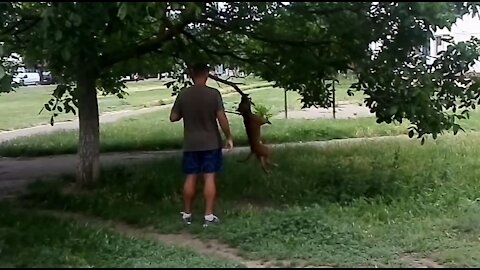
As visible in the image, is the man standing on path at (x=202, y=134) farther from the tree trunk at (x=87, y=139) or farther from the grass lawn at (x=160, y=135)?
the grass lawn at (x=160, y=135)

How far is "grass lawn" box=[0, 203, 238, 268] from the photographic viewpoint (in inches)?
223

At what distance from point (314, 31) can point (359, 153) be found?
126 inches

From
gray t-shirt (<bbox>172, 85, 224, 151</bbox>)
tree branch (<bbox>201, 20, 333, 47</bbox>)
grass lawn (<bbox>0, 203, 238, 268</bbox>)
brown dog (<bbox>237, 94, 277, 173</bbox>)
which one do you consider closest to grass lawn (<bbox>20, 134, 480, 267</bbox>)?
brown dog (<bbox>237, 94, 277, 173</bbox>)

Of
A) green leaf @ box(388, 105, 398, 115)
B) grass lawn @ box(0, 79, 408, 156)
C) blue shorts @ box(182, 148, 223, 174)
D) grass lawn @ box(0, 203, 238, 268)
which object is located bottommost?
grass lawn @ box(0, 203, 238, 268)

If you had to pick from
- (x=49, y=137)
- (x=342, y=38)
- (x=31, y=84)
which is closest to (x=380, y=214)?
(x=342, y=38)

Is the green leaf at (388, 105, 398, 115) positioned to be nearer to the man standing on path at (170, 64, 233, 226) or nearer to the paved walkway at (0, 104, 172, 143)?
the man standing on path at (170, 64, 233, 226)

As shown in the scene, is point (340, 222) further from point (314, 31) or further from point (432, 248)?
point (314, 31)

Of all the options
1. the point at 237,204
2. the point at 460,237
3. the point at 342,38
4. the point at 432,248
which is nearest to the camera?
the point at 432,248

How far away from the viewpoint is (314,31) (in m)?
9.52

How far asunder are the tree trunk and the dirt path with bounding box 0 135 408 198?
2.89ft

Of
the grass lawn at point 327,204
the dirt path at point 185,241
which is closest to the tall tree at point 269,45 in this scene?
the grass lawn at point 327,204

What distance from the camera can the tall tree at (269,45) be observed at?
684 centimetres

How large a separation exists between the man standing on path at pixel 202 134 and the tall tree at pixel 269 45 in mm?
851

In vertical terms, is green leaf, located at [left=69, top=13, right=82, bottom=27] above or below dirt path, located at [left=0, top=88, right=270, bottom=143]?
above
